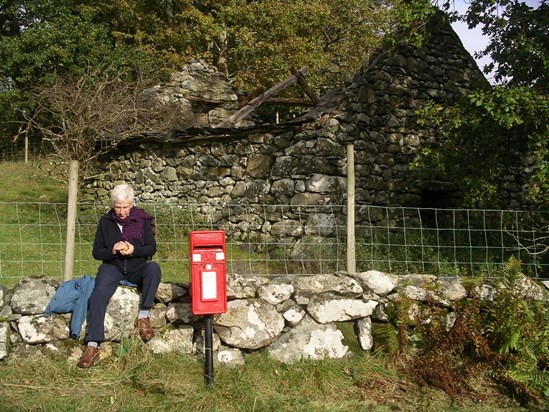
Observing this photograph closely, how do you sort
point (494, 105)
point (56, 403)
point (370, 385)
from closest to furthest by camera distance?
point (56, 403) → point (370, 385) → point (494, 105)

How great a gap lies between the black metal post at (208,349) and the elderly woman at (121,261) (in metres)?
0.50

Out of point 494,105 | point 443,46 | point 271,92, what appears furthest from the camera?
point 271,92

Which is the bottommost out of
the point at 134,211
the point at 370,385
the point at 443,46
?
the point at 370,385

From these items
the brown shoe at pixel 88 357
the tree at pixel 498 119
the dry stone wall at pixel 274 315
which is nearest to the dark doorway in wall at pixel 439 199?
the tree at pixel 498 119

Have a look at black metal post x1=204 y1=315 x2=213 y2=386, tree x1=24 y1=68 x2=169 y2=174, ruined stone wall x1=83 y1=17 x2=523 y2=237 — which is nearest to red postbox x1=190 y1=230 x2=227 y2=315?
black metal post x1=204 y1=315 x2=213 y2=386

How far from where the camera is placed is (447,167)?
26.6 ft

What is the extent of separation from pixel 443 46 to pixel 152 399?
32.1 feet

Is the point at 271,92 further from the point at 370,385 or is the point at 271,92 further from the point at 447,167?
the point at 370,385

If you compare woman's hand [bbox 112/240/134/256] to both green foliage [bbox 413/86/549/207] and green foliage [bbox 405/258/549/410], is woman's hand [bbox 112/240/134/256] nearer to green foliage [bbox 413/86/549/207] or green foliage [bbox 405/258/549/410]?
green foliage [bbox 405/258/549/410]

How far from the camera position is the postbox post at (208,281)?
14.3ft

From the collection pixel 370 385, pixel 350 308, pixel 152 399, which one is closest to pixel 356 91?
pixel 350 308

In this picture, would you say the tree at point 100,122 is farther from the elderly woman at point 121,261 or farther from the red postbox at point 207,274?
the red postbox at point 207,274

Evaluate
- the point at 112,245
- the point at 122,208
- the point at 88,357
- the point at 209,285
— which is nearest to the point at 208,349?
the point at 209,285

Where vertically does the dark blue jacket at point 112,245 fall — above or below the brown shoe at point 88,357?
above
